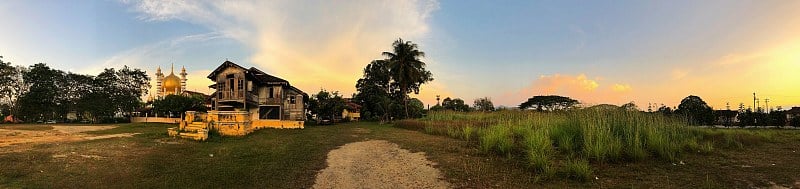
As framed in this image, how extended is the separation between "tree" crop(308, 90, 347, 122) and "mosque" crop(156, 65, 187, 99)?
79.1ft

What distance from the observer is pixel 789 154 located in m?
11.0

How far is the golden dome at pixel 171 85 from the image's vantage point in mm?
53938

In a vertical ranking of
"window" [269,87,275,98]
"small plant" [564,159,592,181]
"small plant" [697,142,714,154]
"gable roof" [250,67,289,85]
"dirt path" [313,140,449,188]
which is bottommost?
"dirt path" [313,140,449,188]

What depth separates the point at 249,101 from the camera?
3069 centimetres

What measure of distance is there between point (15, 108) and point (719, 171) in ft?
212

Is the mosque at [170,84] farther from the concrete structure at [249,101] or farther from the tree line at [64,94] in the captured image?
the concrete structure at [249,101]

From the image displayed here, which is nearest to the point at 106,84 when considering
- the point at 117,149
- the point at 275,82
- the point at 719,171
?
the point at 275,82

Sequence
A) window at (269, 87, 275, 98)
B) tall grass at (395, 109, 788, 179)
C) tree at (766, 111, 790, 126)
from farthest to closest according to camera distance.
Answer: tree at (766, 111, 790, 126), window at (269, 87, 275, 98), tall grass at (395, 109, 788, 179)

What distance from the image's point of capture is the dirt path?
836 cm

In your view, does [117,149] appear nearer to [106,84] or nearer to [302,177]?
[302,177]

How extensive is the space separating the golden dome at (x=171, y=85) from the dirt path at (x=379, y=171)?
49.8 metres

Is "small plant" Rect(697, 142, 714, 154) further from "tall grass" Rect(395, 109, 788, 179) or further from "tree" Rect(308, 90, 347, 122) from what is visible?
"tree" Rect(308, 90, 347, 122)

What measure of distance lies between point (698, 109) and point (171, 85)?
64643 millimetres

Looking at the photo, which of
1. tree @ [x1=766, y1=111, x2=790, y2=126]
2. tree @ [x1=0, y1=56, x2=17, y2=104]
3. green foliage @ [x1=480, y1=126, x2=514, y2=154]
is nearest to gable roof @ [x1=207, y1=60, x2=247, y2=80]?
green foliage @ [x1=480, y1=126, x2=514, y2=154]
